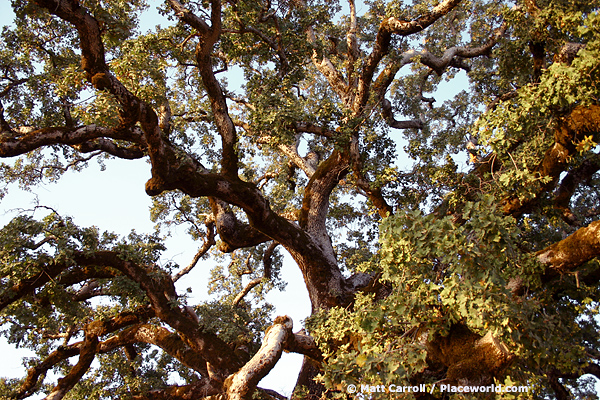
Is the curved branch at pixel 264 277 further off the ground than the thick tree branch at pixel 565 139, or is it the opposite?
the curved branch at pixel 264 277

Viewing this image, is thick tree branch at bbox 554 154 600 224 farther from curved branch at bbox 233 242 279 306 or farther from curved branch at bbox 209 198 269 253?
curved branch at bbox 233 242 279 306

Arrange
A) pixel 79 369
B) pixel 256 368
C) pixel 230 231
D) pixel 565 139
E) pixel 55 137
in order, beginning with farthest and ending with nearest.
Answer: pixel 230 231 → pixel 79 369 → pixel 55 137 → pixel 256 368 → pixel 565 139

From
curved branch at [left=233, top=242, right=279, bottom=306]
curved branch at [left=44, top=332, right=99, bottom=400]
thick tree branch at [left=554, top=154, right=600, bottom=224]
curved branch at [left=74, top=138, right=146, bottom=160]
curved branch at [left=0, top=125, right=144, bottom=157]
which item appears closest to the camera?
curved branch at [left=0, top=125, right=144, bottom=157]

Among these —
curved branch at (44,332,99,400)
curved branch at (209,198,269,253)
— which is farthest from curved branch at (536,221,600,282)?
curved branch at (44,332,99,400)

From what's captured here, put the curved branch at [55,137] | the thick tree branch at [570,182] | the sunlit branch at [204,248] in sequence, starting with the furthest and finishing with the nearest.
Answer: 1. the sunlit branch at [204,248]
2. the thick tree branch at [570,182]
3. the curved branch at [55,137]

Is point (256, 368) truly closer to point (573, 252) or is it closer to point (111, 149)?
point (573, 252)

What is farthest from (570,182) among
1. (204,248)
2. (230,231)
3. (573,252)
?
(204,248)

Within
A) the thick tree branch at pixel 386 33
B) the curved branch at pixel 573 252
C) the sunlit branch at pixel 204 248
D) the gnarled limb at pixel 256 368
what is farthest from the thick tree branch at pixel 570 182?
the sunlit branch at pixel 204 248

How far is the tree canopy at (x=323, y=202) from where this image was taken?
5.18 m

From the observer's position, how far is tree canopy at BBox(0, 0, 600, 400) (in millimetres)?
5176

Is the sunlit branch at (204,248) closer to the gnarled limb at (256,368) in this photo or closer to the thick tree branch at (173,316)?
the thick tree branch at (173,316)

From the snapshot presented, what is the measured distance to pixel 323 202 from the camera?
1052 cm

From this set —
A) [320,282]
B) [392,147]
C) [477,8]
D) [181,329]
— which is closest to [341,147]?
[392,147]

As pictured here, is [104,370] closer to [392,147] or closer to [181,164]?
[181,164]
